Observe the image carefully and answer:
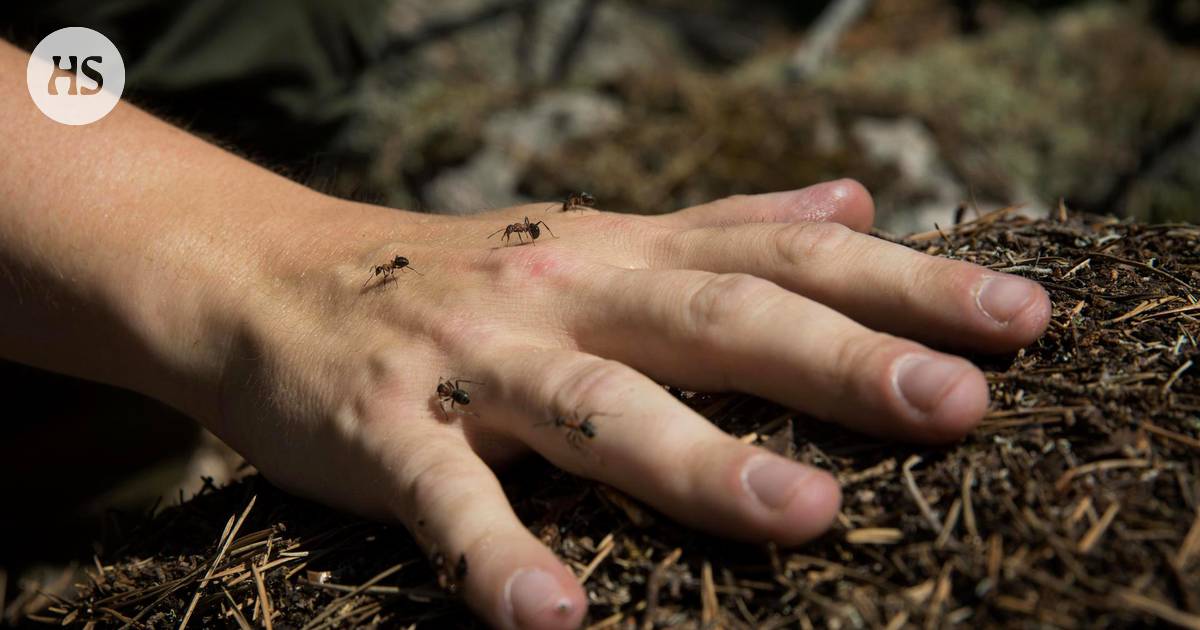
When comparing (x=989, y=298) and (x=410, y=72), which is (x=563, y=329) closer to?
(x=989, y=298)

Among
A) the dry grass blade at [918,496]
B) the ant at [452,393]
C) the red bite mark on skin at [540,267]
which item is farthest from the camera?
the red bite mark on skin at [540,267]

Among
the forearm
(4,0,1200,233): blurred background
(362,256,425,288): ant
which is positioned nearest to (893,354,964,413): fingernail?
(362,256,425,288): ant

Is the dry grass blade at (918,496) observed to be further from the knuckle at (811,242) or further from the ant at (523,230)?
the ant at (523,230)

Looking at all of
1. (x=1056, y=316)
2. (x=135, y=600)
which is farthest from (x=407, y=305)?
(x=1056, y=316)

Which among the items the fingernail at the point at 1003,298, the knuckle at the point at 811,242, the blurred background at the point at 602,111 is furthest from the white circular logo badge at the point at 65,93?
the fingernail at the point at 1003,298

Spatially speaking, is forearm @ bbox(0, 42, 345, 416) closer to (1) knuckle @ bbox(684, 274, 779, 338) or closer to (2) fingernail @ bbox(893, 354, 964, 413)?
(1) knuckle @ bbox(684, 274, 779, 338)

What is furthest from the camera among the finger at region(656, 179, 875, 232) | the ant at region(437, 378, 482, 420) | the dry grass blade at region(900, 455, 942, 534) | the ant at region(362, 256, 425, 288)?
the finger at region(656, 179, 875, 232)
